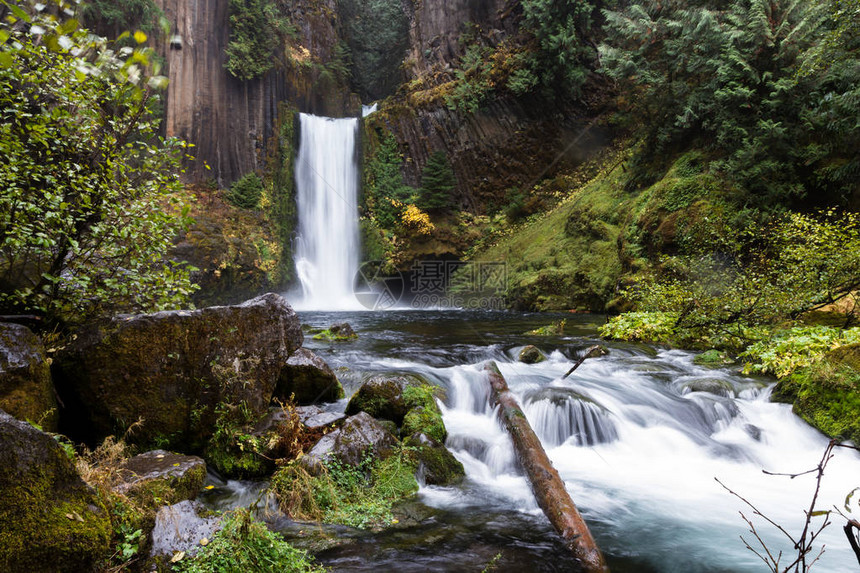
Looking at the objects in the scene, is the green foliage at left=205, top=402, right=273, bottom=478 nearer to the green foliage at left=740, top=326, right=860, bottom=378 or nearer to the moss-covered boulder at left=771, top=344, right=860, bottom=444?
the moss-covered boulder at left=771, top=344, right=860, bottom=444

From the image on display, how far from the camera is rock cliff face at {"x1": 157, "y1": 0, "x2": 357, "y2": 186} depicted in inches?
869

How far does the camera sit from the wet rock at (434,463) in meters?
4.44

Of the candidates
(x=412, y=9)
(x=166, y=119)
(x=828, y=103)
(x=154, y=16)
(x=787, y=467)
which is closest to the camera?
(x=787, y=467)

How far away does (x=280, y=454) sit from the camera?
4305mm

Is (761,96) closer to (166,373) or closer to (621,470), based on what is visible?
(621,470)

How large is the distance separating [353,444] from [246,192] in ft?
70.1

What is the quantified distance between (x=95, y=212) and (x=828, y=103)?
14285 mm

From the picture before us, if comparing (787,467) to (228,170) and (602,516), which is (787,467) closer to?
(602,516)

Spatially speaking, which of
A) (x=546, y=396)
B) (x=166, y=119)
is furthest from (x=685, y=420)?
(x=166, y=119)

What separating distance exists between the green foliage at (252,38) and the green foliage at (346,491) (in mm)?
25485

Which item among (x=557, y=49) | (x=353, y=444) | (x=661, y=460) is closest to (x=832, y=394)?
(x=661, y=460)

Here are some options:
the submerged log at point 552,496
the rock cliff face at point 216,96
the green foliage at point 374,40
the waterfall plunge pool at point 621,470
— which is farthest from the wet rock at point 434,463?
the green foliage at point 374,40

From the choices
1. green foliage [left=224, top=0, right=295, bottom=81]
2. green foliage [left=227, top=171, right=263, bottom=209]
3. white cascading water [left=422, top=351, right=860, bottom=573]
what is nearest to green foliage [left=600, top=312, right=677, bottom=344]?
white cascading water [left=422, top=351, right=860, bottom=573]

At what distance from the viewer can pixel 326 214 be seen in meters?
23.8
